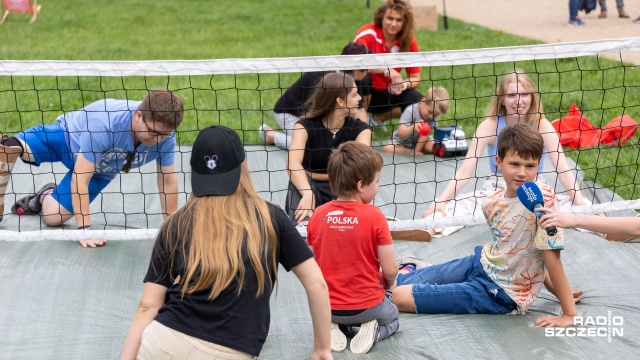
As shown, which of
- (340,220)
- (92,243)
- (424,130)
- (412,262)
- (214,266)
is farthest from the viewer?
(424,130)

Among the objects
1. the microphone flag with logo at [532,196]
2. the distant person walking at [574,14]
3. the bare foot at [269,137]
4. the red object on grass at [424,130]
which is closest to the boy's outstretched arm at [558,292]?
the microphone flag with logo at [532,196]

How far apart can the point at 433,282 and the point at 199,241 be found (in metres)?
1.71

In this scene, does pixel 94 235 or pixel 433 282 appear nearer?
pixel 433 282

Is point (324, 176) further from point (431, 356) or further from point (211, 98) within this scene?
point (211, 98)

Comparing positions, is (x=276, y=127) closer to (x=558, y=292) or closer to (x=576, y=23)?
(x=558, y=292)

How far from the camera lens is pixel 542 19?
14.2 metres

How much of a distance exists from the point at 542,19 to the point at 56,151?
10691 millimetres

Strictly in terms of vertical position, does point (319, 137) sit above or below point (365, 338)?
above

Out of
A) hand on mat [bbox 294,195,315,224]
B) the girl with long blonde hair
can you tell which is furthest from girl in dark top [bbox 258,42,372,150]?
hand on mat [bbox 294,195,315,224]

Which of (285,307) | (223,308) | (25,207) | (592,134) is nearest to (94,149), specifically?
(25,207)

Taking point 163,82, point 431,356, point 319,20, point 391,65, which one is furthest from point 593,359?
point 319,20

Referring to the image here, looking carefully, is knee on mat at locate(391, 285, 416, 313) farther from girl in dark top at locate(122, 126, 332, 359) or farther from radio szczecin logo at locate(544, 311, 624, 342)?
girl in dark top at locate(122, 126, 332, 359)

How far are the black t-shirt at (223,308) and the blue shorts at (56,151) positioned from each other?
243 centimetres

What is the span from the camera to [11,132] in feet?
25.4
